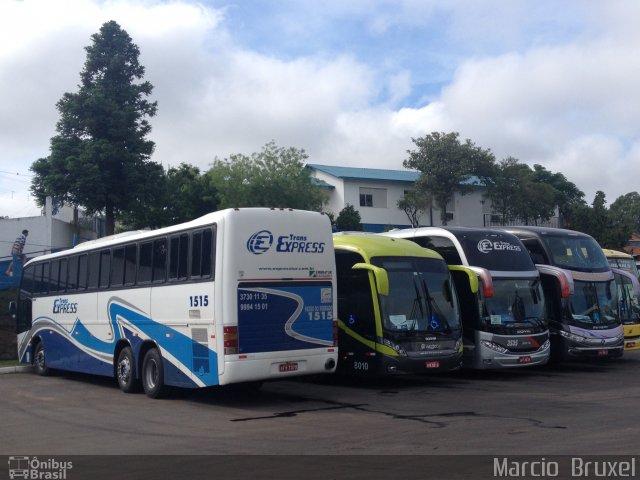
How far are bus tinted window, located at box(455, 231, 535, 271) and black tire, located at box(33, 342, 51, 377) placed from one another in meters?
11.2

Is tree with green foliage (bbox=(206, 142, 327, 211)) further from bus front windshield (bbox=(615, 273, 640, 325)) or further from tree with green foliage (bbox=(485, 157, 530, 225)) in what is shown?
bus front windshield (bbox=(615, 273, 640, 325))

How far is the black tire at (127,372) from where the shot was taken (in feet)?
50.2

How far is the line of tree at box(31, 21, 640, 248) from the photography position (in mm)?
36625

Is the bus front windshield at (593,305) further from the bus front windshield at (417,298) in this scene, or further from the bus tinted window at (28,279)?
the bus tinted window at (28,279)

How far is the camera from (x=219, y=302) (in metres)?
12.7

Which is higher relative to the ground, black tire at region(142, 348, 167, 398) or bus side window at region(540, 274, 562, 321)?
bus side window at region(540, 274, 562, 321)

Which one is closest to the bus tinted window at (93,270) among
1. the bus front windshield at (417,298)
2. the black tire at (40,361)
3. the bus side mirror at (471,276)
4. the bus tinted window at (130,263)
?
the bus tinted window at (130,263)

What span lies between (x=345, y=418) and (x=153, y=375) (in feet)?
15.3

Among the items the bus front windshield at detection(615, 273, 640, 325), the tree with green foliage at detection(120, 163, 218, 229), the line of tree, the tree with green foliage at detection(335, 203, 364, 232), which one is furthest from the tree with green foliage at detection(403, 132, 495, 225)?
the bus front windshield at detection(615, 273, 640, 325)

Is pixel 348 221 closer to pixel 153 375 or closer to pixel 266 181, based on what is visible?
pixel 266 181

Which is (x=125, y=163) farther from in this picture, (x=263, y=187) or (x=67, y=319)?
(x=67, y=319)

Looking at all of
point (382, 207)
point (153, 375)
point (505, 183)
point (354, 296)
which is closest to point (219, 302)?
point (153, 375)
